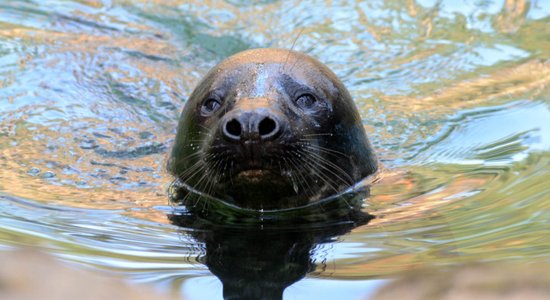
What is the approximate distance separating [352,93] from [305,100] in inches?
105

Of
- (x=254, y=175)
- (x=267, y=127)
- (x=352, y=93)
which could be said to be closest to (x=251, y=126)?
→ (x=267, y=127)

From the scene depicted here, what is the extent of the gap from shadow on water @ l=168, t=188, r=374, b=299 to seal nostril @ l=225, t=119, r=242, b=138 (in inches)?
18.5

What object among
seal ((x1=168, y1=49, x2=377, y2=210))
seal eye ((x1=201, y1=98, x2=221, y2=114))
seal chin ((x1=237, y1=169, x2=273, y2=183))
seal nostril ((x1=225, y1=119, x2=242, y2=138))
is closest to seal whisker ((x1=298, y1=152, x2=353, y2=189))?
seal ((x1=168, y1=49, x2=377, y2=210))

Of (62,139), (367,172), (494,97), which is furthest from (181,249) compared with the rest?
(494,97)

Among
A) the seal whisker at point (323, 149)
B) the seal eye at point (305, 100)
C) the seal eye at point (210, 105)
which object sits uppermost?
the seal eye at point (305, 100)

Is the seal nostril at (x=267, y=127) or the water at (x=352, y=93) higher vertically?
the seal nostril at (x=267, y=127)

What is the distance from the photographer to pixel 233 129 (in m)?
4.23

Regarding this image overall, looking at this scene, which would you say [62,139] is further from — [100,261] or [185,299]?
[185,299]

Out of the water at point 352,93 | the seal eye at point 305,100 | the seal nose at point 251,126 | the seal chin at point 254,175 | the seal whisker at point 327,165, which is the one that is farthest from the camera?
the seal eye at point 305,100

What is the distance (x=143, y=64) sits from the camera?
7895 millimetres

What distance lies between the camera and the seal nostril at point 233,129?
4191 mm

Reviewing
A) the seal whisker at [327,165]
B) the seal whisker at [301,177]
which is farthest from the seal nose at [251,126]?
the seal whisker at [327,165]

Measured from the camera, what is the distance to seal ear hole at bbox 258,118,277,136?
419cm

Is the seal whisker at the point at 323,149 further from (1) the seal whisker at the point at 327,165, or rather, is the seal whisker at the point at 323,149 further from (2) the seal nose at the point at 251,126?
(2) the seal nose at the point at 251,126
